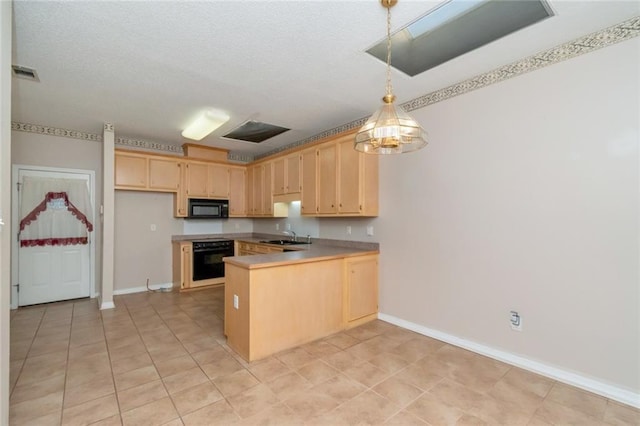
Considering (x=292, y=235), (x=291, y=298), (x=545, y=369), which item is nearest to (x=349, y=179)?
(x=291, y=298)

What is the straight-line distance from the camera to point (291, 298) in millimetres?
2988

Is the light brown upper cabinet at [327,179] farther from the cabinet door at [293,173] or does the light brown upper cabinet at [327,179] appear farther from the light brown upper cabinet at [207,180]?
the light brown upper cabinet at [207,180]

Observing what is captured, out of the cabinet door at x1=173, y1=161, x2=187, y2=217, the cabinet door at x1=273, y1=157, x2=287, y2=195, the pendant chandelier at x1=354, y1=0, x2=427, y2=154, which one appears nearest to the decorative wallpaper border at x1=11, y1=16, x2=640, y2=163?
the cabinet door at x1=273, y1=157, x2=287, y2=195

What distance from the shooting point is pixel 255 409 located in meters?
2.02

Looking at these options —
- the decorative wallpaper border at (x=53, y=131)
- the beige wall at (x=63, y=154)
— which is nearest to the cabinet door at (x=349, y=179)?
the beige wall at (x=63, y=154)

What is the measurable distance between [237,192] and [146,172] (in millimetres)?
1614

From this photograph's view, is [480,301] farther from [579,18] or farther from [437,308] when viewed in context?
[579,18]

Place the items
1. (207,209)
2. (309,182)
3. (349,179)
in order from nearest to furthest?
(349,179), (309,182), (207,209)

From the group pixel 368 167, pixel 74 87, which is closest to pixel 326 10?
pixel 368 167

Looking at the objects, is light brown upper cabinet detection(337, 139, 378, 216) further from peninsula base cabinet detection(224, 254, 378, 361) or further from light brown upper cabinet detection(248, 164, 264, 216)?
light brown upper cabinet detection(248, 164, 264, 216)

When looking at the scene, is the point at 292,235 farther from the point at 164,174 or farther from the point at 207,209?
the point at 164,174

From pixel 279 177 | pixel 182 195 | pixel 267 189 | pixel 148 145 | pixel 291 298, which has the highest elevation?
pixel 148 145

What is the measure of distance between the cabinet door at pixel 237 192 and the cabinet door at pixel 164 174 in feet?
3.26

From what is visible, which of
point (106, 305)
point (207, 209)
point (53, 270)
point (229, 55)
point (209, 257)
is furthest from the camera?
point (207, 209)
